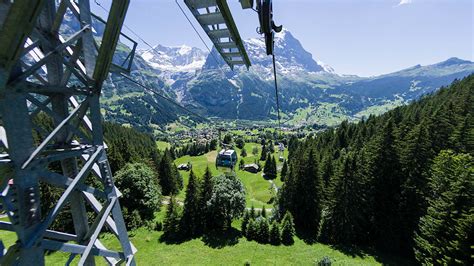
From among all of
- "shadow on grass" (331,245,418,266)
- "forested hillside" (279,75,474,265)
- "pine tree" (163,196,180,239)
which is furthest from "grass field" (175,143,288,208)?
"shadow on grass" (331,245,418,266)

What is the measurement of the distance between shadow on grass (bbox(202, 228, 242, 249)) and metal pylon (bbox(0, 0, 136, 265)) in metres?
33.8

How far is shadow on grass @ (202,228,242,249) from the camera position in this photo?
36500 millimetres

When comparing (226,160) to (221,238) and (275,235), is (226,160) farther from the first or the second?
(275,235)

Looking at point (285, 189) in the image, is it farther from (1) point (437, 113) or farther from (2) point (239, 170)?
(2) point (239, 170)

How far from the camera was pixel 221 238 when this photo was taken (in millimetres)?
38125

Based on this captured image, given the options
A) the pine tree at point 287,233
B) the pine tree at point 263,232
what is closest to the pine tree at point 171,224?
the pine tree at point 263,232

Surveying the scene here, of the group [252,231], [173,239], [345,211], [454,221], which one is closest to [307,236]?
[345,211]

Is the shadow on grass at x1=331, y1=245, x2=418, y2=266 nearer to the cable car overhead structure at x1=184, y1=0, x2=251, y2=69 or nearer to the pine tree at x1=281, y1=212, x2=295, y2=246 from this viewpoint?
the pine tree at x1=281, y1=212, x2=295, y2=246

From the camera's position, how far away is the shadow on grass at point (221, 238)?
120 feet

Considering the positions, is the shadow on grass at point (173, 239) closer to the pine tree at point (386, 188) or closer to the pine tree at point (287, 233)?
the pine tree at point (287, 233)

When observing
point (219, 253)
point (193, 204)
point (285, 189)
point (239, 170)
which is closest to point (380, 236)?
point (285, 189)

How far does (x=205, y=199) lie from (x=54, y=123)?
3731cm

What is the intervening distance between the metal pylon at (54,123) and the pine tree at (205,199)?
35.7 meters

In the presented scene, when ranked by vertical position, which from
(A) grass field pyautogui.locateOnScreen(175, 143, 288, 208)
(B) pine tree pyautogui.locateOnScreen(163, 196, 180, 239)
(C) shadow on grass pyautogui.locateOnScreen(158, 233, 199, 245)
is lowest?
(A) grass field pyautogui.locateOnScreen(175, 143, 288, 208)
